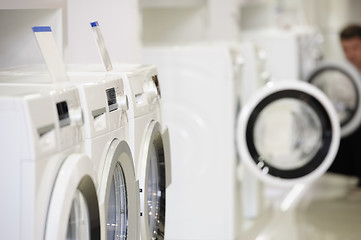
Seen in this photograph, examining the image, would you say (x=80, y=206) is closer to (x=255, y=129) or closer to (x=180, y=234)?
(x=180, y=234)

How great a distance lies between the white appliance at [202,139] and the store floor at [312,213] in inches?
19.6

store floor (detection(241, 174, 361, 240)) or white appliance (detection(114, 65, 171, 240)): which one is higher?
white appliance (detection(114, 65, 171, 240))

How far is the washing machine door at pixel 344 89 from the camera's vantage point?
19.9ft

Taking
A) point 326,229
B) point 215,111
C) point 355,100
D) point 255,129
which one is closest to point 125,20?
point 215,111

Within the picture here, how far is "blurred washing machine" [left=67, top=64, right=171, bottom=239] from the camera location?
254 cm

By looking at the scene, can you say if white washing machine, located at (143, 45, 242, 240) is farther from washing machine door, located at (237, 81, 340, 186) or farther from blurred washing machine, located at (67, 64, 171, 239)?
blurred washing machine, located at (67, 64, 171, 239)

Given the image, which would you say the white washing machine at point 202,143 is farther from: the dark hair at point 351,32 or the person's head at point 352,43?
the dark hair at point 351,32

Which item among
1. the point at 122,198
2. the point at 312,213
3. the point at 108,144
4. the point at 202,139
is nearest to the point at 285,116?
the point at 202,139

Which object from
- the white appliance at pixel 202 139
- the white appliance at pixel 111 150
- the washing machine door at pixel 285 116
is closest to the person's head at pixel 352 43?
the washing machine door at pixel 285 116

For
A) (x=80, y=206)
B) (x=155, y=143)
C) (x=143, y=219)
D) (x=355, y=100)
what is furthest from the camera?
(x=355, y=100)

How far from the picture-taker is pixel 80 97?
2035 mm

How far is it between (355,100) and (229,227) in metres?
2.42

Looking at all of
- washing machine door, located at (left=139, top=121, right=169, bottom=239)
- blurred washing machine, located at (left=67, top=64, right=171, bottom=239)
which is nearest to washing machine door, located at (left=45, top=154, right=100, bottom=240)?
blurred washing machine, located at (left=67, top=64, right=171, bottom=239)

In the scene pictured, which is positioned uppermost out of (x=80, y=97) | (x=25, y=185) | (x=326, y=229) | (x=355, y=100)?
(x=80, y=97)
